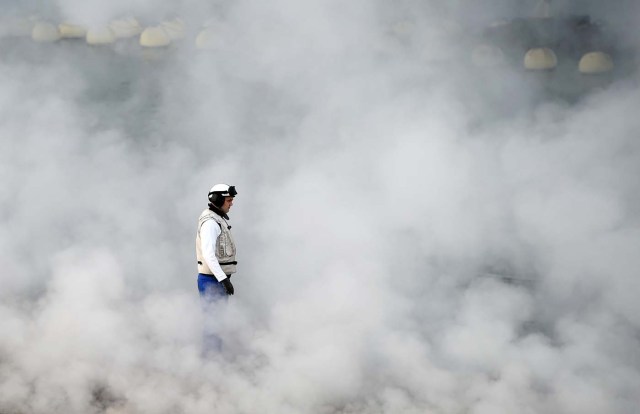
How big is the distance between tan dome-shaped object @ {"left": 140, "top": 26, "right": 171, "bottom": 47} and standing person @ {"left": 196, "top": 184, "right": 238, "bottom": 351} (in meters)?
3.50

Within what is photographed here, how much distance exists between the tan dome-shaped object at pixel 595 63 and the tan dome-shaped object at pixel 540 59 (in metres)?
0.22

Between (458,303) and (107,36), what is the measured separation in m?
4.36

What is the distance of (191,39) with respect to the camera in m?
8.13

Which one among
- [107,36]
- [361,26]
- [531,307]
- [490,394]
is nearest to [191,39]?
[107,36]

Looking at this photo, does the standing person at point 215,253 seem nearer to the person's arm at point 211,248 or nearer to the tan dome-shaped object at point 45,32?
the person's arm at point 211,248

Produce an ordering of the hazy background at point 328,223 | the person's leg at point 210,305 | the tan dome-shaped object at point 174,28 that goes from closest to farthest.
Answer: the hazy background at point 328,223, the person's leg at point 210,305, the tan dome-shaped object at point 174,28

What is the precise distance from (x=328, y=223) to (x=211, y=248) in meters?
1.55

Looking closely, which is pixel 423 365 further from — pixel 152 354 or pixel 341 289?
pixel 152 354

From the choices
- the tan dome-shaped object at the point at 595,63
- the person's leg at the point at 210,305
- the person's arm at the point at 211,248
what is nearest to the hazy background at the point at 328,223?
the person's leg at the point at 210,305

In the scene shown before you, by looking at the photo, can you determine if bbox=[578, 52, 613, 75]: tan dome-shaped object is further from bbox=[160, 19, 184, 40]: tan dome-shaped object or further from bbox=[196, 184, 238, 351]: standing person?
bbox=[160, 19, 184, 40]: tan dome-shaped object

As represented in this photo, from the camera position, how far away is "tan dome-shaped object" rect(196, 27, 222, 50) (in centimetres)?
772

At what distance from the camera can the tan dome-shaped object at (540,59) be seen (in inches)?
268

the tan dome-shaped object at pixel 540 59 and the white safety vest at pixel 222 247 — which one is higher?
the tan dome-shaped object at pixel 540 59

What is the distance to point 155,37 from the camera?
8414 millimetres
